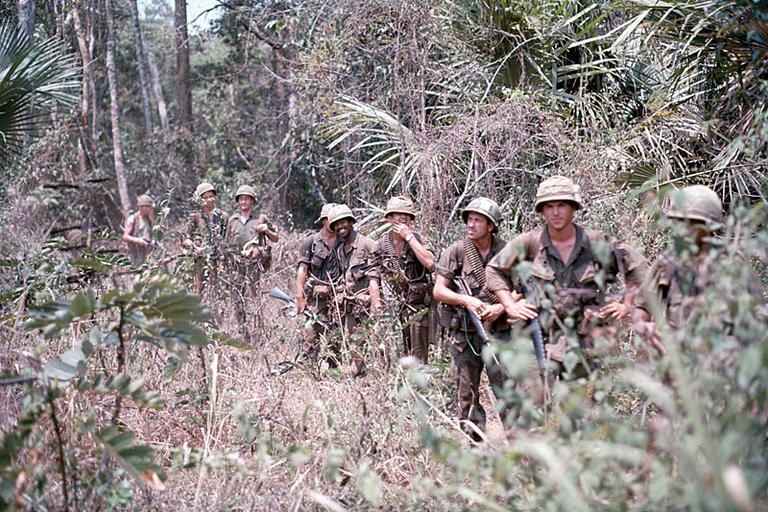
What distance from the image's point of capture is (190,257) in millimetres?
6469

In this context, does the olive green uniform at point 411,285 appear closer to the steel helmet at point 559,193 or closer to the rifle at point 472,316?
the rifle at point 472,316

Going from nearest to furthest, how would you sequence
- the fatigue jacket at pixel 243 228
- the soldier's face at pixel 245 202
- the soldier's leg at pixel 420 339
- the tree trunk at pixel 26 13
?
the soldier's leg at pixel 420 339
the fatigue jacket at pixel 243 228
the soldier's face at pixel 245 202
the tree trunk at pixel 26 13

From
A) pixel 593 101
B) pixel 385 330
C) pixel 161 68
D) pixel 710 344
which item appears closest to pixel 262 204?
pixel 593 101

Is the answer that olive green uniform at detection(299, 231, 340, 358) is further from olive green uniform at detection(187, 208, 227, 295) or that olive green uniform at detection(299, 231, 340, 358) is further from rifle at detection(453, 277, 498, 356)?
rifle at detection(453, 277, 498, 356)

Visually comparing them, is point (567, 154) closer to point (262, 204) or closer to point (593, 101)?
point (593, 101)

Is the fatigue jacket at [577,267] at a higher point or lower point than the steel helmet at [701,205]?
lower

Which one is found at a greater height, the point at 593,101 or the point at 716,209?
the point at 593,101

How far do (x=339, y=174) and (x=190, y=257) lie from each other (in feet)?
21.9

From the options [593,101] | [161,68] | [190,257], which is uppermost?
[161,68]

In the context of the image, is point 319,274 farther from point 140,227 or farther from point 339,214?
point 140,227

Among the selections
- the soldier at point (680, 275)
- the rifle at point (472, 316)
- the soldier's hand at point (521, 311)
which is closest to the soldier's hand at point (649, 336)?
the soldier at point (680, 275)

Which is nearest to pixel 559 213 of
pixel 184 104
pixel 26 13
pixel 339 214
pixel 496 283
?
pixel 496 283

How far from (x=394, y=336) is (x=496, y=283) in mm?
822

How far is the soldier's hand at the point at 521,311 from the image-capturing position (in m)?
4.56
